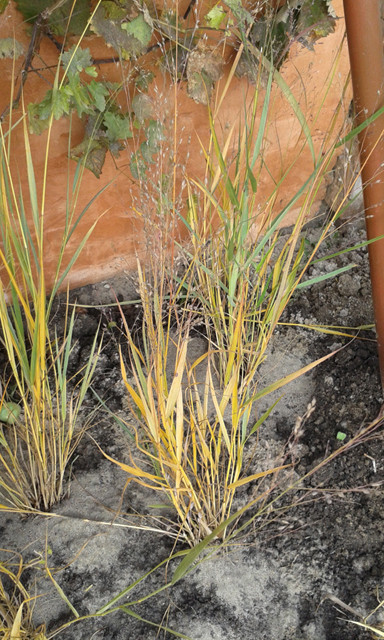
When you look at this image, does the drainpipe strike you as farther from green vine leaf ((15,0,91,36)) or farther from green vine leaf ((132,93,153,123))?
green vine leaf ((15,0,91,36))

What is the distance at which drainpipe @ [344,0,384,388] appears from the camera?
1.54 metres

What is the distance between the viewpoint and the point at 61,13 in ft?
5.67

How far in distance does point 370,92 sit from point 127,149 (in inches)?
32.1

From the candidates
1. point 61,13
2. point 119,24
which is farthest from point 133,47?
point 61,13

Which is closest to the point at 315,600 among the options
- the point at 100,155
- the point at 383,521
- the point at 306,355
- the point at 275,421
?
the point at 383,521

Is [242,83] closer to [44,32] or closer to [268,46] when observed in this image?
[268,46]

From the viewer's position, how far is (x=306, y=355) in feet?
7.09

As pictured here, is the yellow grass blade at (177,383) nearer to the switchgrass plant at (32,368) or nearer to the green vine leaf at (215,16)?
the switchgrass plant at (32,368)

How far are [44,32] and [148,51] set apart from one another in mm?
329

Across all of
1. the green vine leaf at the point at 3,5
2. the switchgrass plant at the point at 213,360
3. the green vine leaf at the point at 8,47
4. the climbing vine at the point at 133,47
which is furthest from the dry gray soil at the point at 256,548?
the green vine leaf at the point at 3,5

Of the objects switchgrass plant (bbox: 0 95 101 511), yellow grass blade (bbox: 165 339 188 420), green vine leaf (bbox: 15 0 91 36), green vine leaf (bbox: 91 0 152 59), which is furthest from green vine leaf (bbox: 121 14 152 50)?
yellow grass blade (bbox: 165 339 188 420)

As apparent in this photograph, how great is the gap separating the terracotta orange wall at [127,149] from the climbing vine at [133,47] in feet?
0.19

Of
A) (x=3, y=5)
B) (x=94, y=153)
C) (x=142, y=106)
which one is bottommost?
(x=94, y=153)

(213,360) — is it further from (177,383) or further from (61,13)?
(61,13)
